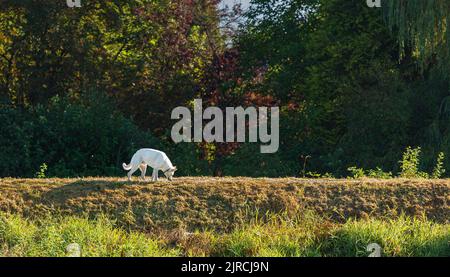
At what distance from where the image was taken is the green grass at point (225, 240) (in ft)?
39.4

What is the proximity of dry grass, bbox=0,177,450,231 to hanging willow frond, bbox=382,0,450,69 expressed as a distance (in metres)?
7.85

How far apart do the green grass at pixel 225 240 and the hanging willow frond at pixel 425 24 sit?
32.2 ft

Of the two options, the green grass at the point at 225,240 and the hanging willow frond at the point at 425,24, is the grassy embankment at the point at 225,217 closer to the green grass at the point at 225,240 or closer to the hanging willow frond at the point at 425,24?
the green grass at the point at 225,240

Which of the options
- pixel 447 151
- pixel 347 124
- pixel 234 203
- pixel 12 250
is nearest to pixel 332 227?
pixel 234 203

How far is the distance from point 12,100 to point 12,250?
14.3 metres

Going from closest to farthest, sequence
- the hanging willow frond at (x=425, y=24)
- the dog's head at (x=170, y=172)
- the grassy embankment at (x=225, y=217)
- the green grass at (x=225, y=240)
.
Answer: the green grass at (x=225, y=240) < the grassy embankment at (x=225, y=217) < the dog's head at (x=170, y=172) < the hanging willow frond at (x=425, y=24)

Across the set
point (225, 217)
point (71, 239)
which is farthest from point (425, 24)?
point (71, 239)

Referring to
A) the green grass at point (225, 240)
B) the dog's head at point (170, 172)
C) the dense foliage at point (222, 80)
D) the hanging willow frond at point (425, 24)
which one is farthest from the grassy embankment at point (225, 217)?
the hanging willow frond at point (425, 24)

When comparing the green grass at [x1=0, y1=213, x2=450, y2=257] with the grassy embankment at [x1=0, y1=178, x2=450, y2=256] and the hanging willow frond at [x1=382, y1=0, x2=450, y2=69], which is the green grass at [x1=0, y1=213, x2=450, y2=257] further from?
the hanging willow frond at [x1=382, y1=0, x2=450, y2=69]

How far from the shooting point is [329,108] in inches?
1023

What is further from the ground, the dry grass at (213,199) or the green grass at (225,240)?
the dry grass at (213,199)

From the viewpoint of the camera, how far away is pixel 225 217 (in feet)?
45.5

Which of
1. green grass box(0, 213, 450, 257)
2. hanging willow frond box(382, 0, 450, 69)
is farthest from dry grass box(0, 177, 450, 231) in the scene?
hanging willow frond box(382, 0, 450, 69)

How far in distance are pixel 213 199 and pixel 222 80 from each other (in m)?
12.2
